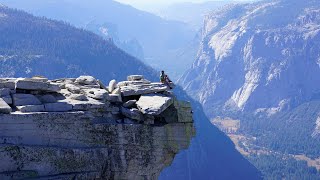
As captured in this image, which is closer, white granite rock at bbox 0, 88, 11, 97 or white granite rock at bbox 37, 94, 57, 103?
white granite rock at bbox 0, 88, 11, 97

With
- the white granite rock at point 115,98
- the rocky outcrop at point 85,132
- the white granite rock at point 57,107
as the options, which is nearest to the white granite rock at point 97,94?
the rocky outcrop at point 85,132

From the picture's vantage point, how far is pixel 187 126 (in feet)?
80.5

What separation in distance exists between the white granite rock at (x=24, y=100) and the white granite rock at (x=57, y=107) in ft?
1.52

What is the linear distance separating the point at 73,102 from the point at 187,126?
17.6ft

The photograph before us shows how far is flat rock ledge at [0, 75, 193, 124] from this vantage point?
21453 millimetres

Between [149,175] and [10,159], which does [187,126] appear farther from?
[10,159]

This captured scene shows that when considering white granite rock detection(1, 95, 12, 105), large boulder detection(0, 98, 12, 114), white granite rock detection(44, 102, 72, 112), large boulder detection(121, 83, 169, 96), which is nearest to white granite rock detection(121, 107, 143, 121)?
large boulder detection(121, 83, 169, 96)

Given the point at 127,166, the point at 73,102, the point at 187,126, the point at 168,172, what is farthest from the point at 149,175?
the point at 168,172

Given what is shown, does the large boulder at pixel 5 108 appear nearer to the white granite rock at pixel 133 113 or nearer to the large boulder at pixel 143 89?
the white granite rock at pixel 133 113

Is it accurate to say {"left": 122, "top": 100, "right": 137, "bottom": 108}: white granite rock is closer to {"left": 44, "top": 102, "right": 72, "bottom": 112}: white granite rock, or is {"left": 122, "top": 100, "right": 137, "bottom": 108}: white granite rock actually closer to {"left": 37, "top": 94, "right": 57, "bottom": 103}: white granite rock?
{"left": 44, "top": 102, "right": 72, "bottom": 112}: white granite rock

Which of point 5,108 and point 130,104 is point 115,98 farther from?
point 5,108

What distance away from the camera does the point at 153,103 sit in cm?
2381

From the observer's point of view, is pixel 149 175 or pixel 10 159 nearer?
pixel 10 159

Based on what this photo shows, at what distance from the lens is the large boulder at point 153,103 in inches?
910
